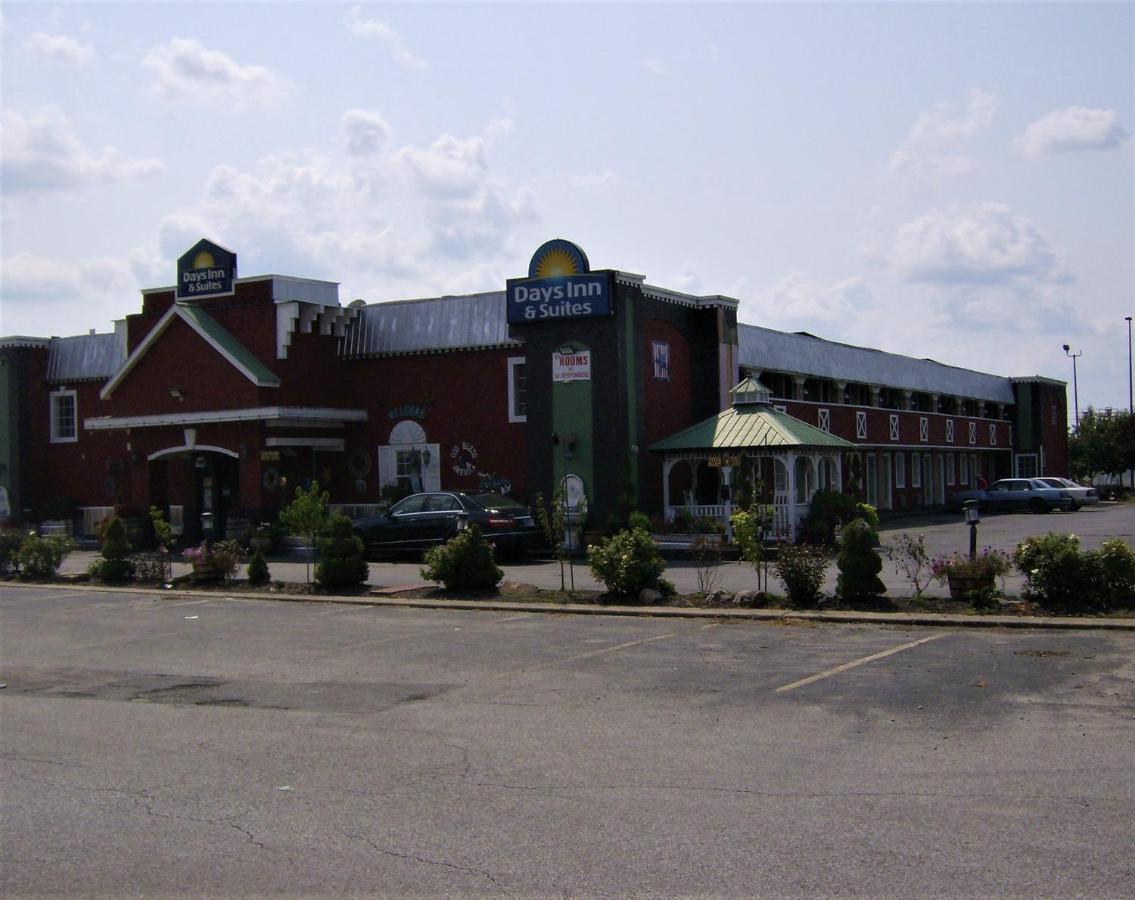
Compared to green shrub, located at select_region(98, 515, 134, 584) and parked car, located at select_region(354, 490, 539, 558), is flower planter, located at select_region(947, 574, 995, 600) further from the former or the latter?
green shrub, located at select_region(98, 515, 134, 584)

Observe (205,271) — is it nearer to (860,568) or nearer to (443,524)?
(443,524)

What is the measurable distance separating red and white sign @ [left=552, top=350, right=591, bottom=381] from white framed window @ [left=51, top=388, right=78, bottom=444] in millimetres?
18467

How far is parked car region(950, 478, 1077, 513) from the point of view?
47250mm

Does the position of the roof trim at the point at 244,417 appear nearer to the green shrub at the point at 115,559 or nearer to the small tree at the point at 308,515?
the green shrub at the point at 115,559

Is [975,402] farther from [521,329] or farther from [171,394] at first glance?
[171,394]

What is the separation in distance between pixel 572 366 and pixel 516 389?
2.45 meters

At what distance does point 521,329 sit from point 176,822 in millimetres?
25003

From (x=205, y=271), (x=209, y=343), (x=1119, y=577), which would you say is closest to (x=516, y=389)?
(x=209, y=343)

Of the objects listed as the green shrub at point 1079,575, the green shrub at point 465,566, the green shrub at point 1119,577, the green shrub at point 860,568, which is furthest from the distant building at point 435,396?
the green shrub at point 1119,577

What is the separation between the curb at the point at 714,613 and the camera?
14.6 m

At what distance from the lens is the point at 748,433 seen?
30.5 m

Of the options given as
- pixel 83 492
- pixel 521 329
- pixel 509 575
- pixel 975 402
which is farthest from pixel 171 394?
pixel 975 402

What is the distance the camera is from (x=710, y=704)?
10680mm

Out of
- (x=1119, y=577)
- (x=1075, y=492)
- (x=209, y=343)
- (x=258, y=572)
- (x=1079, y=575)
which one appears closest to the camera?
(x=1119, y=577)
